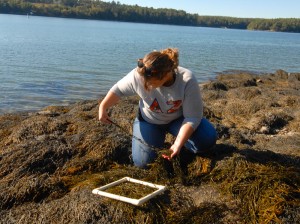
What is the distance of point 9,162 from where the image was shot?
4.77 metres

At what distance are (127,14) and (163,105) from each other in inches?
4307

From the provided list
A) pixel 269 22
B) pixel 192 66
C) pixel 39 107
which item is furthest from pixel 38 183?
pixel 269 22

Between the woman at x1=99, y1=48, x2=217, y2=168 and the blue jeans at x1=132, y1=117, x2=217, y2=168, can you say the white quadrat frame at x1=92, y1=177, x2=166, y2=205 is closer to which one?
the woman at x1=99, y1=48, x2=217, y2=168

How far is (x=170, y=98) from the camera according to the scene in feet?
14.5

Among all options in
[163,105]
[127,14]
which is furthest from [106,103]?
[127,14]

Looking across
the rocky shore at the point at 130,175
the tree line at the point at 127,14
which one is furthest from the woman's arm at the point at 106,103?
the tree line at the point at 127,14

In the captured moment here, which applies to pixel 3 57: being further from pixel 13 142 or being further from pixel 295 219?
pixel 295 219

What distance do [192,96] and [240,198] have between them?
3.87 ft

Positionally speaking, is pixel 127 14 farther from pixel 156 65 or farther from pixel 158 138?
pixel 156 65

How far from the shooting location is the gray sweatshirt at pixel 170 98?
14.0 ft

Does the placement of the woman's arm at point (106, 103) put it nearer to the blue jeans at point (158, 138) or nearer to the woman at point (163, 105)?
the woman at point (163, 105)

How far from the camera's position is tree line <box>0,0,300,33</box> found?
312ft

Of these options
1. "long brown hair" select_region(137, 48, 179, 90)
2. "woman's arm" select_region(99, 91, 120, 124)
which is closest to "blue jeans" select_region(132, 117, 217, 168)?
"woman's arm" select_region(99, 91, 120, 124)

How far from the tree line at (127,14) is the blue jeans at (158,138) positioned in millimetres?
92835
